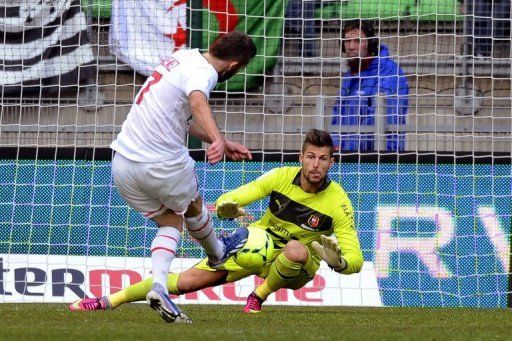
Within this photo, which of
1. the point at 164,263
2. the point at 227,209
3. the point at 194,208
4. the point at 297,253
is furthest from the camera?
the point at 297,253

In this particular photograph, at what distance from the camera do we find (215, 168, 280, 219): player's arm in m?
8.38

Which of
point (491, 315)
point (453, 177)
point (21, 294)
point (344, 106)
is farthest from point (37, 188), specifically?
point (491, 315)

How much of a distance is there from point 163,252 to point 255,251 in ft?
3.77

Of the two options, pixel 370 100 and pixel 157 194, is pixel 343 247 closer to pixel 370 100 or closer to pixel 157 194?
pixel 157 194

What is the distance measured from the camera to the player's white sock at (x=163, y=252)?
755 cm

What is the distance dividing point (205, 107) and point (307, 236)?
9.22ft

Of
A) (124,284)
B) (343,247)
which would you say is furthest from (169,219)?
(124,284)

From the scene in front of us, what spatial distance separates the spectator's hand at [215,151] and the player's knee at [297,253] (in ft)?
7.28

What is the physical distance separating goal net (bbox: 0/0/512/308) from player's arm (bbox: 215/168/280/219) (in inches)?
92.1

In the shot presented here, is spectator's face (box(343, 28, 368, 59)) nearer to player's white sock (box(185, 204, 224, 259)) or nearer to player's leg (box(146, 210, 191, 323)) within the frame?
player's white sock (box(185, 204, 224, 259))

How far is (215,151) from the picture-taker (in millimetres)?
6965

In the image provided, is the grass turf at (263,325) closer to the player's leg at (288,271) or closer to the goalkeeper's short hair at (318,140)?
the player's leg at (288,271)

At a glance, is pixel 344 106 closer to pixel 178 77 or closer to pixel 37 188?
pixel 37 188

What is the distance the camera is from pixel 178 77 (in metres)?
7.53
